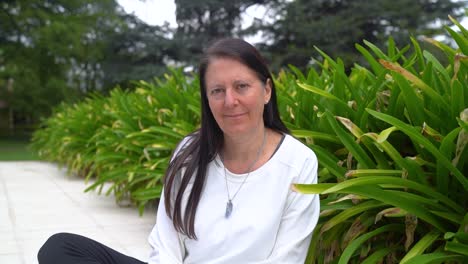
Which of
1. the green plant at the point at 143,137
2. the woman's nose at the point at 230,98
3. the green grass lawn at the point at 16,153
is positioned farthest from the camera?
the green grass lawn at the point at 16,153

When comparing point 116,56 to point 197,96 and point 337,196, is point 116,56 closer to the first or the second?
point 197,96

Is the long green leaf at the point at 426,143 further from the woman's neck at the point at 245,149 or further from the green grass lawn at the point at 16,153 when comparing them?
the green grass lawn at the point at 16,153

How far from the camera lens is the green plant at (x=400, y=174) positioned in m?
1.77

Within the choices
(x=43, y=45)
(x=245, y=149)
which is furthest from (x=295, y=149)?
(x=43, y=45)

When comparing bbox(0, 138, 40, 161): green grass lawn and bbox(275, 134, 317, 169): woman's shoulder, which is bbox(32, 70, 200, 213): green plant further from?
bbox(0, 138, 40, 161): green grass lawn

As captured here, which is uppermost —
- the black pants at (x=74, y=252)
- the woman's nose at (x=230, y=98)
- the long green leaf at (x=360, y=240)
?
the woman's nose at (x=230, y=98)

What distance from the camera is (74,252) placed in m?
1.77

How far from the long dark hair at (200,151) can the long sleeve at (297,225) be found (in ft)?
0.89

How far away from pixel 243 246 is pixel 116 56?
773 inches

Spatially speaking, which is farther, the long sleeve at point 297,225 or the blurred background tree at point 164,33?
the blurred background tree at point 164,33

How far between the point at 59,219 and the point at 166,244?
2.62 meters

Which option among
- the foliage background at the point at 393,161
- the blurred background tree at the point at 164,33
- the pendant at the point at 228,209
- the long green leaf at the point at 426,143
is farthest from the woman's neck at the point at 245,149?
the blurred background tree at the point at 164,33

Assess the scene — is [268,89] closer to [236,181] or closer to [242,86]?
[242,86]

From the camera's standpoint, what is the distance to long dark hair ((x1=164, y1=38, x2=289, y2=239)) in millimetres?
1658
